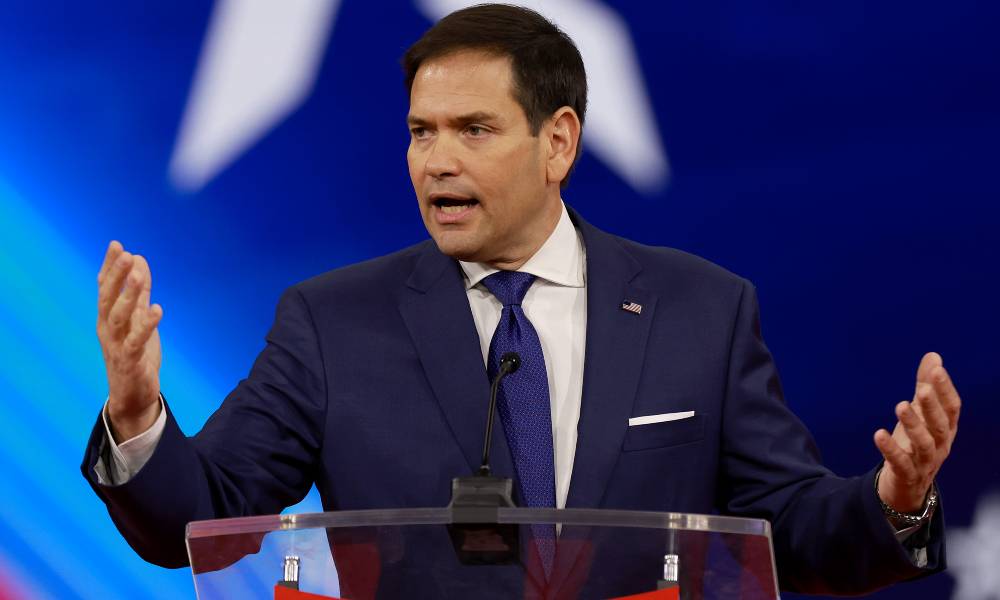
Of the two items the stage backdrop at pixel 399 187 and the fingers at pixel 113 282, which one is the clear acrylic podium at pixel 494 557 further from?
the stage backdrop at pixel 399 187

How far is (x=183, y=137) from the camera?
3.03m

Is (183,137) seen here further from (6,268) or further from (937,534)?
(937,534)

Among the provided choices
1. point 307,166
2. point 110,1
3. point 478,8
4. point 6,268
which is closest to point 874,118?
point 478,8

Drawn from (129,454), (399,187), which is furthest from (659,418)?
(399,187)

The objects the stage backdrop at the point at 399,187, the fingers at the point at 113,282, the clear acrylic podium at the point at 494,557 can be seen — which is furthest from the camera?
the stage backdrop at the point at 399,187

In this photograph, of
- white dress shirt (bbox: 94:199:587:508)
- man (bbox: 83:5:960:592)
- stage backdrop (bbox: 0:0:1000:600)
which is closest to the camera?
man (bbox: 83:5:960:592)

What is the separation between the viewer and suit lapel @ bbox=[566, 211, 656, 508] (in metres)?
2.00

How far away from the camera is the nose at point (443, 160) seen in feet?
7.07

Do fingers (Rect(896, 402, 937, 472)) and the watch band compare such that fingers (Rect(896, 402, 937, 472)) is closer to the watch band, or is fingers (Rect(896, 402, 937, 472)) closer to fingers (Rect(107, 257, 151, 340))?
the watch band

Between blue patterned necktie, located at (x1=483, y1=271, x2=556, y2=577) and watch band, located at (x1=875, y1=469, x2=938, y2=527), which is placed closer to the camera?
watch band, located at (x1=875, y1=469, x2=938, y2=527)

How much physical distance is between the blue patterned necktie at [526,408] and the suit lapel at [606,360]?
0.04 metres

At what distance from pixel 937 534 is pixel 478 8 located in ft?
3.58

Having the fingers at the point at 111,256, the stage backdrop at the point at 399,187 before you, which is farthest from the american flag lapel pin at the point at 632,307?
the fingers at the point at 111,256

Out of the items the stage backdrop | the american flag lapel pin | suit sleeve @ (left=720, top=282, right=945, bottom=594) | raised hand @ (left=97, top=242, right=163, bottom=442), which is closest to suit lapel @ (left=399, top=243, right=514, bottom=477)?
the american flag lapel pin
